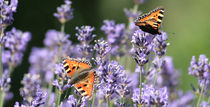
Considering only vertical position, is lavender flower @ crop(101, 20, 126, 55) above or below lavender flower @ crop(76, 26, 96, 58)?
above

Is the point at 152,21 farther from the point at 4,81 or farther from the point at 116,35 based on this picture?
the point at 4,81

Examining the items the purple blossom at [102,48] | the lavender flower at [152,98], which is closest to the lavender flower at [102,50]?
the purple blossom at [102,48]

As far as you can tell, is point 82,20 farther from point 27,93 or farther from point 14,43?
point 27,93

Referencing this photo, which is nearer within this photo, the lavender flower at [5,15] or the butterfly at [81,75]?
the butterfly at [81,75]

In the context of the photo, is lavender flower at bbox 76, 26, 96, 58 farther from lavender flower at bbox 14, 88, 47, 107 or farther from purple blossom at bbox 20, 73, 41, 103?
lavender flower at bbox 14, 88, 47, 107

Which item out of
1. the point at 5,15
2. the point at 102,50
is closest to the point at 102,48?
the point at 102,50

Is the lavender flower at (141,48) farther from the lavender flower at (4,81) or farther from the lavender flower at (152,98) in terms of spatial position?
the lavender flower at (4,81)

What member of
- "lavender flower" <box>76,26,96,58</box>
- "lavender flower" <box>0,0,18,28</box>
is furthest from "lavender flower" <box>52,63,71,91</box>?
"lavender flower" <box>0,0,18,28</box>
